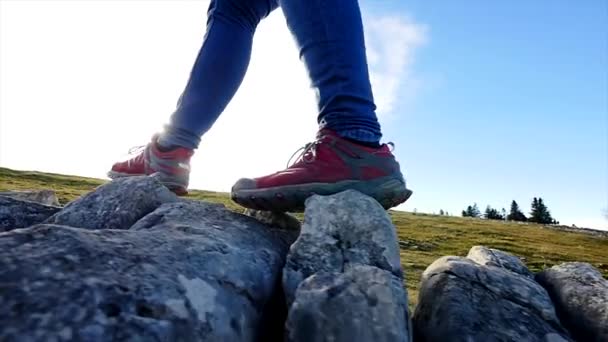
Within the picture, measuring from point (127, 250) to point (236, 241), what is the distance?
0.77 meters

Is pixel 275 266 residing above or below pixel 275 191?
below

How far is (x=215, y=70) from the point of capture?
4055 mm

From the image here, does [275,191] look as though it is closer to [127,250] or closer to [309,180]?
[309,180]

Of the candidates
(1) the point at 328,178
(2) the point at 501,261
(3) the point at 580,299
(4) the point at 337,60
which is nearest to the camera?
(3) the point at 580,299

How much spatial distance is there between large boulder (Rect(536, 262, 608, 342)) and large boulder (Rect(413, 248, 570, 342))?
0.17 meters

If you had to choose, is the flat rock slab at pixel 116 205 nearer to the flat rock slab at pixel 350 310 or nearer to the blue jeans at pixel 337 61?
the blue jeans at pixel 337 61

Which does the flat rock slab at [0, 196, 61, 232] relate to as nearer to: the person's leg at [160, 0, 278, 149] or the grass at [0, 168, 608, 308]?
the person's leg at [160, 0, 278, 149]

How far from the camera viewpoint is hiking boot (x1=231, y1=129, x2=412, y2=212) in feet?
11.3

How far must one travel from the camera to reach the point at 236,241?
2896 mm

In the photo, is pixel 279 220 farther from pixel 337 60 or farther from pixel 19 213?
pixel 19 213

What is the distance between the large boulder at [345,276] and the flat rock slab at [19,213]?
188 cm

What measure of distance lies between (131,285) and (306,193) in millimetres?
1635

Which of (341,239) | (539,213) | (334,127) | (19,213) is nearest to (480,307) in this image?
(341,239)

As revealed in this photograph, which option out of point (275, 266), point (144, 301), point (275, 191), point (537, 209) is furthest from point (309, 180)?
point (537, 209)
